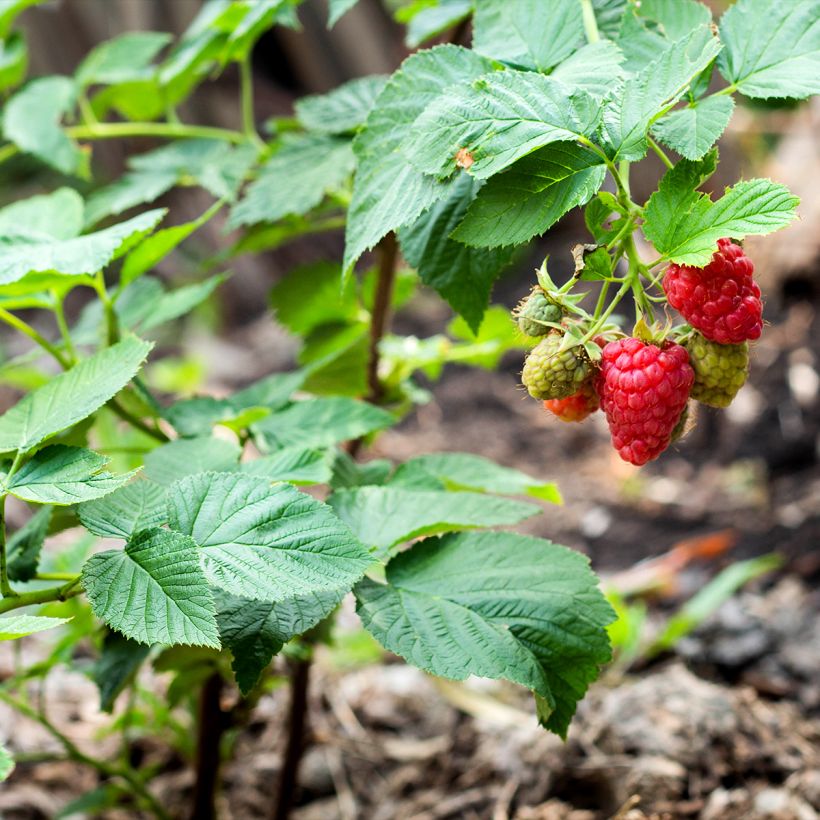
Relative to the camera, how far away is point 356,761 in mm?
1545

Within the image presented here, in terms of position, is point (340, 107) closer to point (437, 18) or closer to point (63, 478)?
point (437, 18)

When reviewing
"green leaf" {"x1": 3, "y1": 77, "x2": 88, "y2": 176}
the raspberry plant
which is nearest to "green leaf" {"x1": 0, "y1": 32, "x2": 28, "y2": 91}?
"green leaf" {"x1": 3, "y1": 77, "x2": 88, "y2": 176}

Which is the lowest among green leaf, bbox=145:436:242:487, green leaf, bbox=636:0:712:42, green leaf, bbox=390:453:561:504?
green leaf, bbox=390:453:561:504

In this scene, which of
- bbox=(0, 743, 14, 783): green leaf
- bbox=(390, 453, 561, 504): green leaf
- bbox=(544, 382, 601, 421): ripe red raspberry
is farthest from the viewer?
bbox=(390, 453, 561, 504): green leaf

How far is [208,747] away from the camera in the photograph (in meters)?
1.14

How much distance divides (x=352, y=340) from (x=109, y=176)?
11.1 feet

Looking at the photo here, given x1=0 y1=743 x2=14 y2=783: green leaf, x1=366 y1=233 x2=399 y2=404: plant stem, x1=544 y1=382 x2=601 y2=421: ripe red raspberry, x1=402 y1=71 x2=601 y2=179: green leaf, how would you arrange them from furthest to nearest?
x1=366 y1=233 x2=399 y2=404: plant stem → x1=544 y1=382 x2=601 y2=421: ripe red raspberry → x1=402 y1=71 x2=601 y2=179: green leaf → x1=0 y1=743 x2=14 y2=783: green leaf

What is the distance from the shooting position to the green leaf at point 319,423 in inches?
37.7

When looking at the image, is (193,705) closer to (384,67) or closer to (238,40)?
(238,40)

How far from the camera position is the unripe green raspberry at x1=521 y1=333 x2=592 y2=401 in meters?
0.71

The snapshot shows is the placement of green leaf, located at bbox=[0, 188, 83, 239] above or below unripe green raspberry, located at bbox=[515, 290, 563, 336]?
above

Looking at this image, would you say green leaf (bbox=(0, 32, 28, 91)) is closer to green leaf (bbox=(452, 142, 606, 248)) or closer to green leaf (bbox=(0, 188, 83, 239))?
green leaf (bbox=(0, 188, 83, 239))

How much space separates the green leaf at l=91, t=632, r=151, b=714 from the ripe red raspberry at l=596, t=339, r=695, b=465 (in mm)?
510

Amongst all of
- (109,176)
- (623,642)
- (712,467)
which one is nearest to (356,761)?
(623,642)
